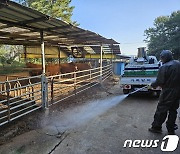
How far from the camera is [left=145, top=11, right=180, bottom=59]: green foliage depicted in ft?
98.9

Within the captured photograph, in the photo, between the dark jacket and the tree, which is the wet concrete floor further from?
the tree

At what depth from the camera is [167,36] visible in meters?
32.6

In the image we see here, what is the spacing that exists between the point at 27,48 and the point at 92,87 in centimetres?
736

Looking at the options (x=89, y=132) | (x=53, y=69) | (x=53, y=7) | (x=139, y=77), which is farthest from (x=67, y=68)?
(x=89, y=132)

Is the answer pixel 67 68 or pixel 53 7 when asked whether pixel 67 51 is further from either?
pixel 53 7

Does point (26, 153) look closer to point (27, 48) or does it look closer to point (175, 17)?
point (27, 48)

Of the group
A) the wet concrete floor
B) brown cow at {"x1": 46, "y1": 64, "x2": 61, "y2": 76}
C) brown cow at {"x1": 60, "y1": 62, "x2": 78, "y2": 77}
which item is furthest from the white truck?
brown cow at {"x1": 60, "y1": 62, "x2": 78, "y2": 77}

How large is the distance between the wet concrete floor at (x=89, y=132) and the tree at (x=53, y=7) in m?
18.0

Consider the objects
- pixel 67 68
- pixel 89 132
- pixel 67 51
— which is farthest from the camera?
pixel 67 51

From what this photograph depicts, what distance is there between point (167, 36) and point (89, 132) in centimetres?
3220

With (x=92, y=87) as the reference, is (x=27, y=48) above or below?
above

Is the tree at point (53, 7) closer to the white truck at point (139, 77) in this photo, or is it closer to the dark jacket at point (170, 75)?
the white truck at point (139, 77)

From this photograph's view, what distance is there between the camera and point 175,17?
31.1m

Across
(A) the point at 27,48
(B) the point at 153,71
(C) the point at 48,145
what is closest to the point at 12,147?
(C) the point at 48,145
